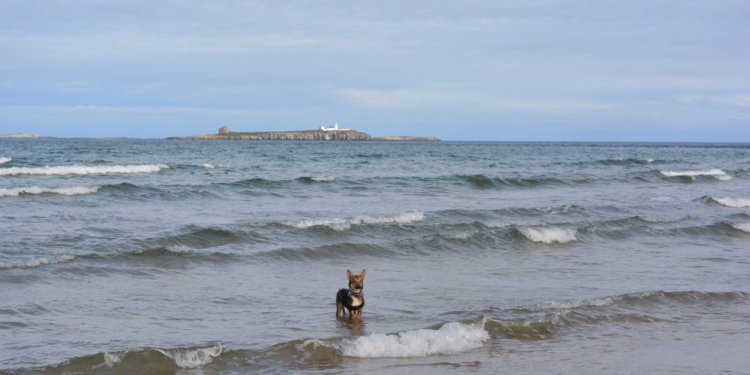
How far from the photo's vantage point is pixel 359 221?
18.2 m

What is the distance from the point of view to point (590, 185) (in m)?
34.4

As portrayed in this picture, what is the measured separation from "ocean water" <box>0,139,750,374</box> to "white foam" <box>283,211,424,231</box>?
0.19 ft

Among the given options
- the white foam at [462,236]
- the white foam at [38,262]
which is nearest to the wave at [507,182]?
the white foam at [462,236]

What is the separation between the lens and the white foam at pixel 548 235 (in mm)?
16922

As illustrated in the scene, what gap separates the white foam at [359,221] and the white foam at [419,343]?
8.52 meters

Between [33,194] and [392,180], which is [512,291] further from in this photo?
[392,180]

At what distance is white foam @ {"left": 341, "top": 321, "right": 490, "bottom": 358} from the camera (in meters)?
8.27

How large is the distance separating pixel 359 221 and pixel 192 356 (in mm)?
10576

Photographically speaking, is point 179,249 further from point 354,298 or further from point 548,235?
point 548,235

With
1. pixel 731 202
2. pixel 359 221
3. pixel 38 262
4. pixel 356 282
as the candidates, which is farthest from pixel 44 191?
pixel 731 202

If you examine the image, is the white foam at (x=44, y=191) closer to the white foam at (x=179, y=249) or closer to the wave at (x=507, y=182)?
the white foam at (x=179, y=249)

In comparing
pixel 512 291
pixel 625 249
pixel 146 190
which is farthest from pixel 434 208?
pixel 512 291

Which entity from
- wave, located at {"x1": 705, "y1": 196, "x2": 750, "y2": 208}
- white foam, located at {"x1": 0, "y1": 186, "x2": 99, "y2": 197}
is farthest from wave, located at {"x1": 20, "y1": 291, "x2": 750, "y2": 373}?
white foam, located at {"x1": 0, "y1": 186, "x2": 99, "y2": 197}

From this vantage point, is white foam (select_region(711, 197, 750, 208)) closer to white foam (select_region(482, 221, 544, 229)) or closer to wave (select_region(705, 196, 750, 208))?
wave (select_region(705, 196, 750, 208))
